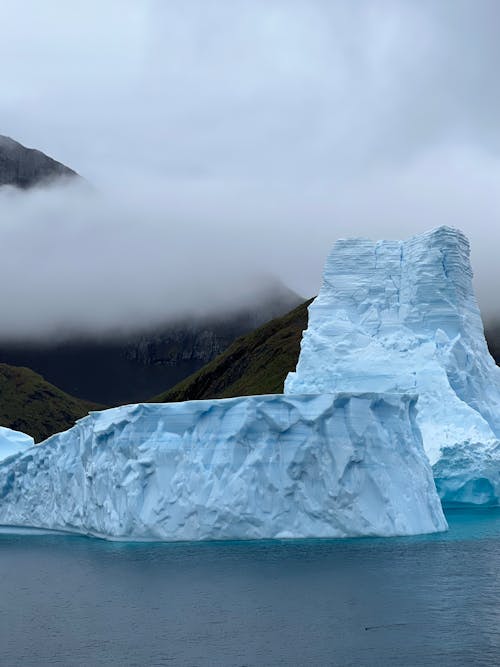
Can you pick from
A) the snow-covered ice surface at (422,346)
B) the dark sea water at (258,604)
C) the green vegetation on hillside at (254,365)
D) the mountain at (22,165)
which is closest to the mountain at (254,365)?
the green vegetation on hillside at (254,365)

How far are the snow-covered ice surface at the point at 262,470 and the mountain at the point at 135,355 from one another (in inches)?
3861

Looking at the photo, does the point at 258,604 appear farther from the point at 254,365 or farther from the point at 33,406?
the point at 33,406

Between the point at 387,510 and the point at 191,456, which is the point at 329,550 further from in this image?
the point at 191,456

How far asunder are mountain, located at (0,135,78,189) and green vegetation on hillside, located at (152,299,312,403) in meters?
67.1

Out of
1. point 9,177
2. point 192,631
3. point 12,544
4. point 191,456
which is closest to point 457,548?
point 191,456

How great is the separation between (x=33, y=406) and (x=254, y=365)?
27.1 metres

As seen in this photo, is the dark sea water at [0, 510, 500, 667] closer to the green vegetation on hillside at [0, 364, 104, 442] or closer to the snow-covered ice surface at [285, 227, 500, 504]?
the snow-covered ice surface at [285, 227, 500, 504]

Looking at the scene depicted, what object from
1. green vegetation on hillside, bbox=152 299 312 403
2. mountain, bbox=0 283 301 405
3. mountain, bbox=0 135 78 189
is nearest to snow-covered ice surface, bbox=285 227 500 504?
green vegetation on hillside, bbox=152 299 312 403

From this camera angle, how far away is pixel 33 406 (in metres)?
97.0

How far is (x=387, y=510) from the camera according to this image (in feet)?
76.8

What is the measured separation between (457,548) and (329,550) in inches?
120

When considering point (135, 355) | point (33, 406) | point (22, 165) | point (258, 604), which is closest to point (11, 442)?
point (258, 604)

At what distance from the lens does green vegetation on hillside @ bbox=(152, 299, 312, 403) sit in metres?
75.9

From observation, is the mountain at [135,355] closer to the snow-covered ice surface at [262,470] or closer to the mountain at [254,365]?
the mountain at [254,365]
